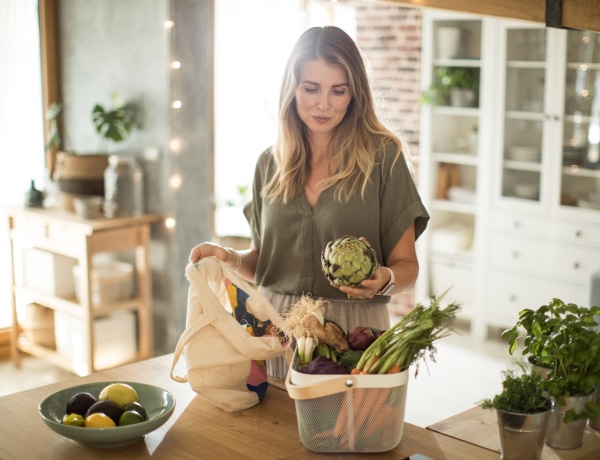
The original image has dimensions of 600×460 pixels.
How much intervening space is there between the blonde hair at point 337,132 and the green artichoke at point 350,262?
0.30 metres

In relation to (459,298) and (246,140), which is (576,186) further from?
(246,140)

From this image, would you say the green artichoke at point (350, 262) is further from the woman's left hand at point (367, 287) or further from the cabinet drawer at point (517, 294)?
the cabinet drawer at point (517, 294)

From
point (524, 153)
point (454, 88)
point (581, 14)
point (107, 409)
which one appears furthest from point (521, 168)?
point (107, 409)

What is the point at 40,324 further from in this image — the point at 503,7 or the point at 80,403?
the point at 503,7

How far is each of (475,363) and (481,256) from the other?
2.53 feet

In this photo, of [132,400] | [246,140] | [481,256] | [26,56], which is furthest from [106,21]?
[132,400]

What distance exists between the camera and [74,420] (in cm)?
181

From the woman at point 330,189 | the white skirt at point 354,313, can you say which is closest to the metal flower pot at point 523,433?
the woman at point 330,189

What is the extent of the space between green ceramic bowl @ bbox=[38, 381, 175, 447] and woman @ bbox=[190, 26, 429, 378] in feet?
1.42

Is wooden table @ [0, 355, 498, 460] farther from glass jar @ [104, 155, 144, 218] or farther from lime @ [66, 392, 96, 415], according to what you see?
glass jar @ [104, 155, 144, 218]

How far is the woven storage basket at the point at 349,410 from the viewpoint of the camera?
173 cm

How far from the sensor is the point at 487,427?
197 centimetres

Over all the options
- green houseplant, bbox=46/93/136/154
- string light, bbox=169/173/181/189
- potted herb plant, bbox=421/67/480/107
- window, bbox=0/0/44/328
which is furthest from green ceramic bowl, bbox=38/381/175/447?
potted herb plant, bbox=421/67/480/107

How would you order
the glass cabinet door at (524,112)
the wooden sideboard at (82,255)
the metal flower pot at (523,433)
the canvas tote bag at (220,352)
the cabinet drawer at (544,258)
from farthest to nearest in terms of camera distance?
1. the glass cabinet door at (524,112)
2. the cabinet drawer at (544,258)
3. the wooden sideboard at (82,255)
4. the canvas tote bag at (220,352)
5. the metal flower pot at (523,433)
